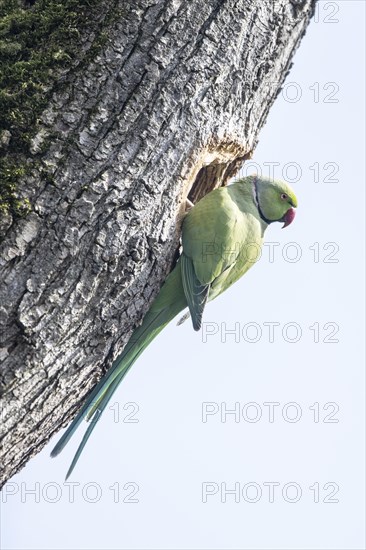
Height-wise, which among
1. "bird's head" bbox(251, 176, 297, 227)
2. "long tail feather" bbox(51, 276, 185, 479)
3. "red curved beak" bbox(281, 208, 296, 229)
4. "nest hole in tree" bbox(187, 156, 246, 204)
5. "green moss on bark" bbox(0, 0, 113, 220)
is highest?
"green moss on bark" bbox(0, 0, 113, 220)

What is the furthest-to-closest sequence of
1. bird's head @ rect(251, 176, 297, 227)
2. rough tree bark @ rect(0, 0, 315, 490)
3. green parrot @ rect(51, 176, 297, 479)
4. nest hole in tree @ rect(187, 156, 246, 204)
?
bird's head @ rect(251, 176, 297, 227)
nest hole in tree @ rect(187, 156, 246, 204)
green parrot @ rect(51, 176, 297, 479)
rough tree bark @ rect(0, 0, 315, 490)

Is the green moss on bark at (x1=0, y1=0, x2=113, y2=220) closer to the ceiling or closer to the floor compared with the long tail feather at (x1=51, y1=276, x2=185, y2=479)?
closer to the ceiling

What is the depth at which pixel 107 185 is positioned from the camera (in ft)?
8.75

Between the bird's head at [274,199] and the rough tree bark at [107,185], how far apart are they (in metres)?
1.11

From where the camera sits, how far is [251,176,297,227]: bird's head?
415cm

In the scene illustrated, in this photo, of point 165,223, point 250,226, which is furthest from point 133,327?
point 250,226

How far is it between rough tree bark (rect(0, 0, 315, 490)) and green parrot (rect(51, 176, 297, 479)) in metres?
0.27

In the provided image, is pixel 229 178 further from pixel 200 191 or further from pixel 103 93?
pixel 103 93

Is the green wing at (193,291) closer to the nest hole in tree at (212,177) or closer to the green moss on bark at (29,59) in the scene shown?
the nest hole in tree at (212,177)

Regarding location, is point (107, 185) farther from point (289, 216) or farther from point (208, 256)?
point (289, 216)

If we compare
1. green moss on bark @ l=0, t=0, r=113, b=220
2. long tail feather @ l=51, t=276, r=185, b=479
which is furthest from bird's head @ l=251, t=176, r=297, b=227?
green moss on bark @ l=0, t=0, r=113, b=220

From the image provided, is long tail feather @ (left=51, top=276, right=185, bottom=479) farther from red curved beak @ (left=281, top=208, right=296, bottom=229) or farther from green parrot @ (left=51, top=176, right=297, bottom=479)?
red curved beak @ (left=281, top=208, right=296, bottom=229)

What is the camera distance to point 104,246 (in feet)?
8.71

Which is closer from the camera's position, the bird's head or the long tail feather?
the long tail feather
